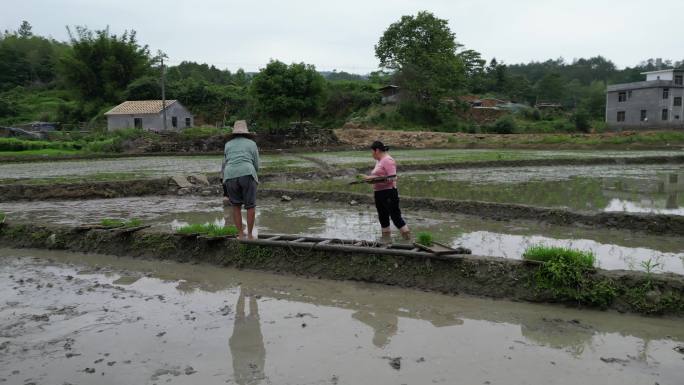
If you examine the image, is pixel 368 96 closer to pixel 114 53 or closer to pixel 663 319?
pixel 114 53

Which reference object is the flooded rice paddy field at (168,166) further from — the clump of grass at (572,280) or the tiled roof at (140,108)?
the tiled roof at (140,108)

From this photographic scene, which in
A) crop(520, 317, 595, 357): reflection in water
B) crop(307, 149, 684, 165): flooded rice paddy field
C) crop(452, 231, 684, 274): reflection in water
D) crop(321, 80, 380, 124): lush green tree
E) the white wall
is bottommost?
crop(520, 317, 595, 357): reflection in water

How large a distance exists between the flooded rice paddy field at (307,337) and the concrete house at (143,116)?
4380 cm

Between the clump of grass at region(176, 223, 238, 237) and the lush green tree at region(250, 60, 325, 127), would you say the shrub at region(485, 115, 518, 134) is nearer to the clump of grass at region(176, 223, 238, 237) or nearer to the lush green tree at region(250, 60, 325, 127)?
the lush green tree at region(250, 60, 325, 127)

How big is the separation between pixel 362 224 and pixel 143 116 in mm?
42883

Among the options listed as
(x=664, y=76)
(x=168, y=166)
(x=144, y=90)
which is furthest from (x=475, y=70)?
(x=168, y=166)

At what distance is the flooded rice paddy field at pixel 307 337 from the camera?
3791mm

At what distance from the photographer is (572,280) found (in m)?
5.27

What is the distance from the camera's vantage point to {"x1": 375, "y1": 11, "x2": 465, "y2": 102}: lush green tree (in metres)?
47.7

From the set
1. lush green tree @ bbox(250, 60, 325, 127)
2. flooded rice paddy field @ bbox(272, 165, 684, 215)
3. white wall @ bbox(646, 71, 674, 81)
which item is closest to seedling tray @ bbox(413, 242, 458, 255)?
flooded rice paddy field @ bbox(272, 165, 684, 215)

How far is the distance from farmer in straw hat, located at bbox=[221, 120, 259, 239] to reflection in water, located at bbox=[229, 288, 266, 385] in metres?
2.03

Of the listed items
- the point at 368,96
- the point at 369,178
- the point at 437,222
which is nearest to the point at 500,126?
the point at 368,96

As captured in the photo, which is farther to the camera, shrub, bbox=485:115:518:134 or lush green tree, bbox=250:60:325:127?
shrub, bbox=485:115:518:134

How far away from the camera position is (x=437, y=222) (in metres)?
9.99
